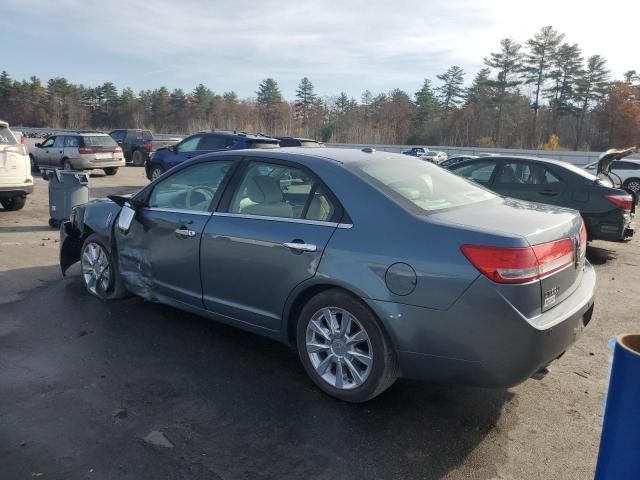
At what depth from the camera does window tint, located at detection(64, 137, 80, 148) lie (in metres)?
18.0

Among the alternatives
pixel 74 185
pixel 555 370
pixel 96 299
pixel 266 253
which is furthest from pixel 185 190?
pixel 74 185

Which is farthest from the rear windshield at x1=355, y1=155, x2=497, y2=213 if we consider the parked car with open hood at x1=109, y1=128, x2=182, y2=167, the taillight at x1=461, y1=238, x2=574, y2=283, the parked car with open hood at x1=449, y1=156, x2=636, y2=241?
the parked car with open hood at x1=109, y1=128, x2=182, y2=167

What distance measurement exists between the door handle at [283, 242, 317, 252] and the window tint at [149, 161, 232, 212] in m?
1.01

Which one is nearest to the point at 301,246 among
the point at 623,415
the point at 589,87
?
the point at 623,415

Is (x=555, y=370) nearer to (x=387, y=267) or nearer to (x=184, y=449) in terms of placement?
(x=387, y=267)

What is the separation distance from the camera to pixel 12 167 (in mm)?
9273

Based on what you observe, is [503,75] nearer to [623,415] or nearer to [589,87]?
[589,87]

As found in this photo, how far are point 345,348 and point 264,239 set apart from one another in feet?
3.08

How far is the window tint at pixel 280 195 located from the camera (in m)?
3.43

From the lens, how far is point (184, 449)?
2.78 m

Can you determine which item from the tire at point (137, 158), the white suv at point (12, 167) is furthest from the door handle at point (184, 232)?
the tire at point (137, 158)

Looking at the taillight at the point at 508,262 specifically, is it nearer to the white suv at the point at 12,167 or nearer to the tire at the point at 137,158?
the white suv at the point at 12,167

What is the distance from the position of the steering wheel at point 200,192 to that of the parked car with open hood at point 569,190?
5631mm

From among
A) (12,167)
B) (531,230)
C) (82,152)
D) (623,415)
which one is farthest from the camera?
(82,152)
